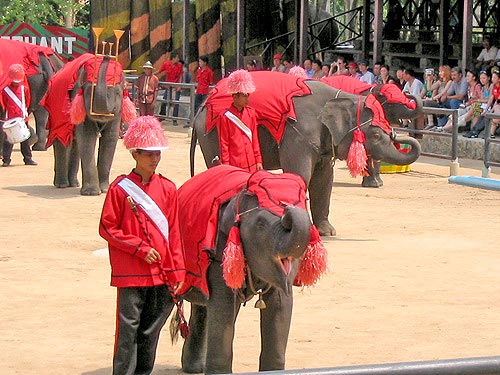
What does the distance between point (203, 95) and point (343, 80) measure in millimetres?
13160

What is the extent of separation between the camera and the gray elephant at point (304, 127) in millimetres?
11180

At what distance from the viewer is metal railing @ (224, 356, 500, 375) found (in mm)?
2670

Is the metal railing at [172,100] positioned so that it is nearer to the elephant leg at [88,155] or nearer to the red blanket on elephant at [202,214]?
the elephant leg at [88,155]

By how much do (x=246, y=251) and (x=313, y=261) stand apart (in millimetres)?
Result: 316

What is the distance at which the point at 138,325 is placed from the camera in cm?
599

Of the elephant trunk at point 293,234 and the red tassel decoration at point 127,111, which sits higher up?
the elephant trunk at point 293,234

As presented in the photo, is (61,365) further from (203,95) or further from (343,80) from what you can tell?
(203,95)

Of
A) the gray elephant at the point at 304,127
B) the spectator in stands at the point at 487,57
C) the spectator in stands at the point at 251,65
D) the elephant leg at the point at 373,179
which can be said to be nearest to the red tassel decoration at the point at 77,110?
the gray elephant at the point at 304,127

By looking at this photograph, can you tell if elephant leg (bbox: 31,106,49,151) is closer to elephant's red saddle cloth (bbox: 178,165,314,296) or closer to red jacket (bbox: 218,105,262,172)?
red jacket (bbox: 218,105,262,172)

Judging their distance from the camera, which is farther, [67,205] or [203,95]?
[203,95]

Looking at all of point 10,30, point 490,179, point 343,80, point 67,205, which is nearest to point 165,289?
point 343,80

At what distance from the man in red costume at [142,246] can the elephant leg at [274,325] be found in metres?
0.46

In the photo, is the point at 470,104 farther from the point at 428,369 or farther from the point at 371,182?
the point at 428,369

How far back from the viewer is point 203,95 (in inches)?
1005
